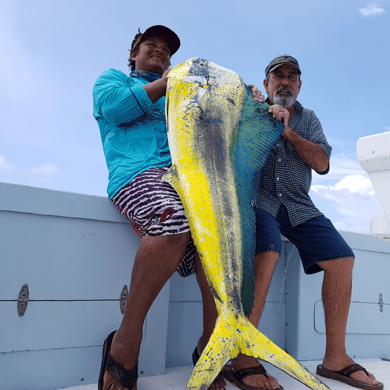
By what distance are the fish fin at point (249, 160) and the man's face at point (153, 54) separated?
51cm

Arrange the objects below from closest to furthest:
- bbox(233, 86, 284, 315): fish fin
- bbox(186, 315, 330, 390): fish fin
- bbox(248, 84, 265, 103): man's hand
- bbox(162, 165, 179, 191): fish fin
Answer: bbox(186, 315, 330, 390): fish fin < bbox(233, 86, 284, 315): fish fin < bbox(162, 165, 179, 191): fish fin < bbox(248, 84, 265, 103): man's hand

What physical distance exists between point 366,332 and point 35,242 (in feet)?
8.14

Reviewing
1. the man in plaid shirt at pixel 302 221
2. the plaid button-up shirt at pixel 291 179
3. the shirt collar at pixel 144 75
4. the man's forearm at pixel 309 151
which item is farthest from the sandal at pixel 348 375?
the shirt collar at pixel 144 75

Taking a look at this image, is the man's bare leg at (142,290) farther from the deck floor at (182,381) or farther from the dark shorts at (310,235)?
the dark shorts at (310,235)

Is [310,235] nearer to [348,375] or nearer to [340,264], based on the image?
[340,264]

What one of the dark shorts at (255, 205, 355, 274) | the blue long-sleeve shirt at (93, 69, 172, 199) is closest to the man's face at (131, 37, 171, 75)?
the blue long-sleeve shirt at (93, 69, 172, 199)

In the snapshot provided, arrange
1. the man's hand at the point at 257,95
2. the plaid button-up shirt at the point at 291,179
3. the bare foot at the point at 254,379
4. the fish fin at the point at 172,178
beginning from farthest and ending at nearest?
the plaid button-up shirt at the point at 291,179, the man's hand at the point at 257,95, the bare foot at the point at 254,379, the fish fin at the point at 172,178

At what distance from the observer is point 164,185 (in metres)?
1.48

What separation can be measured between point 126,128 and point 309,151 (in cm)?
101

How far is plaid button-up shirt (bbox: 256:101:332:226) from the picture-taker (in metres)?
1.98

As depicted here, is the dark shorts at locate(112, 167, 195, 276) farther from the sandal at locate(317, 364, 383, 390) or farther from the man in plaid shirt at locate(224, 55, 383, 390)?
the sandal at locate(317, 364, 383, 390)

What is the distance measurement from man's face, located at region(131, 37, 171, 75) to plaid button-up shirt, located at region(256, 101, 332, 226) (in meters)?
0.81

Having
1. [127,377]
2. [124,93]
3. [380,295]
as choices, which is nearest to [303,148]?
[124,93]

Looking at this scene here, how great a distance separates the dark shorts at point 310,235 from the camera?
184 cm
